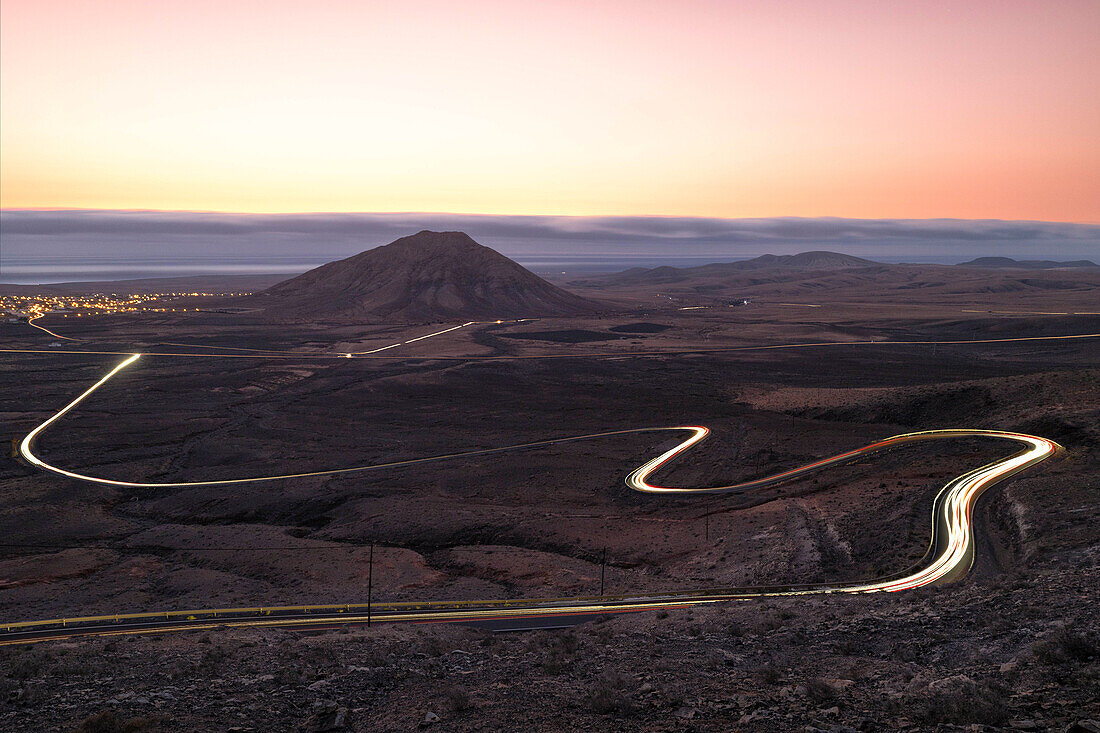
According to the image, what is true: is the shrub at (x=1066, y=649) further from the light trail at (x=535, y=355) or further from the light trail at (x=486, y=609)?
the light trail at (x=535, y=355)

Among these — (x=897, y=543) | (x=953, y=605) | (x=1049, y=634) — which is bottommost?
(x=897, y=543)

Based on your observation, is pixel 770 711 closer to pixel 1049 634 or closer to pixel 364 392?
pixel 1049 634

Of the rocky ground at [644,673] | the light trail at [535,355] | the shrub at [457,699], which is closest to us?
the rocky ground at [644,673]

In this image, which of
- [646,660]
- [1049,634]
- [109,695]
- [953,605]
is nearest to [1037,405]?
[953,605]

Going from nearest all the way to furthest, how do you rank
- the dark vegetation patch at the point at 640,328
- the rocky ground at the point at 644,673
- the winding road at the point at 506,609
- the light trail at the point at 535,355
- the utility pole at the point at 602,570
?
1. the rocky ground at the point at 644,673
2. the winding road at the point at 506,609
3. the utility pole at the point at 602,570
4. the light trail at the point at 535,355
5. the dark vegetation patch at the point at 640,328

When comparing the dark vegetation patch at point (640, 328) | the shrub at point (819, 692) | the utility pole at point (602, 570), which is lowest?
the utility pole at point (602, 570)

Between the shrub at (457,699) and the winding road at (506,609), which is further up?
the shrub at (457,699)

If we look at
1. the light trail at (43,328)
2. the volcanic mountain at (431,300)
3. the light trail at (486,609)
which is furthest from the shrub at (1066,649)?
the volcanic mountain at (431,300)
